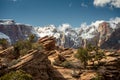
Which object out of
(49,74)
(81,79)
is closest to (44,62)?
(49,74)

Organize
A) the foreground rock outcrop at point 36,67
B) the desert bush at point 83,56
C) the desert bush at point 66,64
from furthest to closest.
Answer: the desert bush at point 83,56, the desert bush at point 66,64, the foreground rock outcrop at point 36,67

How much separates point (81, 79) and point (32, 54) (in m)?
18.5

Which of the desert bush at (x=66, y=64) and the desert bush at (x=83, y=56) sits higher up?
the desert bush at (x=83, y=56)

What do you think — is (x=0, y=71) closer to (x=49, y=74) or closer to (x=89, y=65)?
(x=49, y=74)

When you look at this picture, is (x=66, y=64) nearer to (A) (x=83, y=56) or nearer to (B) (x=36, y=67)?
(A) (x=83, y=56)

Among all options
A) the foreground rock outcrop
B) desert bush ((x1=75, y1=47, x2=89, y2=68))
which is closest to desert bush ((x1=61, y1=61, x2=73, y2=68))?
desert bush ((x1=75, y1=47, x2=89, y2=68))

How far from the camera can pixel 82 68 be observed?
304ft

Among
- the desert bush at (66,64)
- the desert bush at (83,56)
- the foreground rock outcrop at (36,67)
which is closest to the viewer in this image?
the foreground rock outcrop at (36,67)

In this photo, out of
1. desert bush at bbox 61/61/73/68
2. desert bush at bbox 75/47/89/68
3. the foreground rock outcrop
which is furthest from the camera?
desert bush at bbox 75/47/89/68

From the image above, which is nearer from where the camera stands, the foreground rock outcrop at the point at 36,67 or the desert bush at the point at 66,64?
the foreground rock outcrop at the point at 36,67

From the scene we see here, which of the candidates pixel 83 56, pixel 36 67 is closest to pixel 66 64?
pixel 83 56

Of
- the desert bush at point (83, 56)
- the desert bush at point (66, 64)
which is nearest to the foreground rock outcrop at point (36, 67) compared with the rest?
the desert bush at point (66, 64)

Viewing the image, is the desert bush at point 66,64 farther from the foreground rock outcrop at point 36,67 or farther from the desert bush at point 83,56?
the foreground rock outcrop at point 36,67

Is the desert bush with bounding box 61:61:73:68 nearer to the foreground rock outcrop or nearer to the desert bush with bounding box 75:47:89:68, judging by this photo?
the desert bush with bounding box 75:47:89:68
